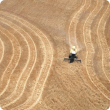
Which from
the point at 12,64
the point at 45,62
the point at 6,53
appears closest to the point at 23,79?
the point at 12,64

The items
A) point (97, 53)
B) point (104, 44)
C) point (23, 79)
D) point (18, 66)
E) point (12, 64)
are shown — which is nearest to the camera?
point (23, 79)

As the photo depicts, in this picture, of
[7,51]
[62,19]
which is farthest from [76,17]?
[7,51]

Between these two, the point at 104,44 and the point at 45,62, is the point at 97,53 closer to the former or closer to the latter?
the point at 104,44

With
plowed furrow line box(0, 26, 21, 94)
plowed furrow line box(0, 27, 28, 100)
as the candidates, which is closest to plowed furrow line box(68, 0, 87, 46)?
plowed furrow line box(0, 27, 28, 100)

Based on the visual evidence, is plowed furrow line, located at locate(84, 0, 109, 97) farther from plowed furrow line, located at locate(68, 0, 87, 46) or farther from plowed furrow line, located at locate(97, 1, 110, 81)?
plowed furrow line, located at locate(68, 0, 87, 46)

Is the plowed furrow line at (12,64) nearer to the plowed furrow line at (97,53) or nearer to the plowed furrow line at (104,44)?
the plowed furrow line at (97,53)

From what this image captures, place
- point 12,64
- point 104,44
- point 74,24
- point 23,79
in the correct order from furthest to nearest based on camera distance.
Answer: point 74,24 < point 104,44 < point 12,64 < point 23,79

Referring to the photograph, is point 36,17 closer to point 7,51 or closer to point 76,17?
point 76,17

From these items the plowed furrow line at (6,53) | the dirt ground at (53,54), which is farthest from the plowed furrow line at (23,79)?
the plowed furrow line at (6,53)

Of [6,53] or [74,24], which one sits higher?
[74,24]
